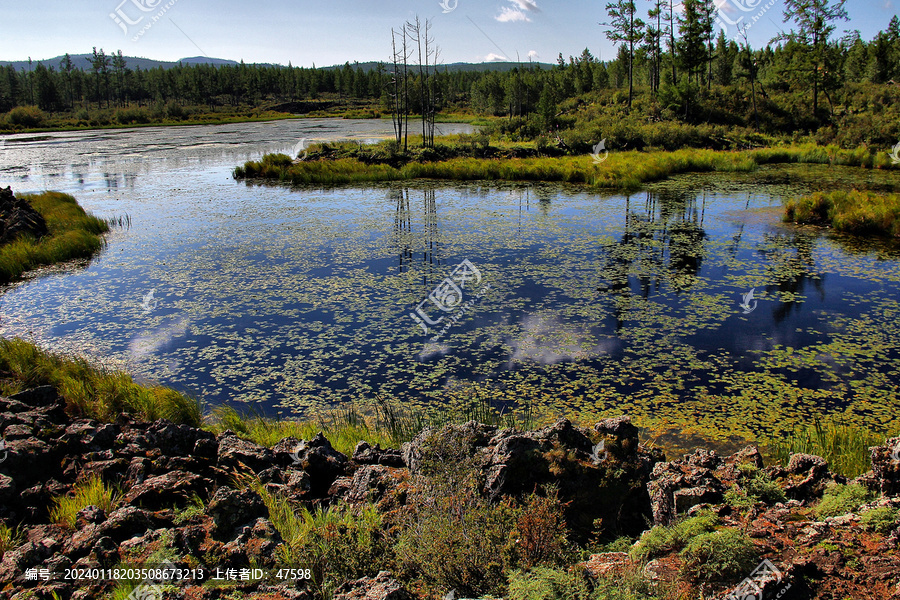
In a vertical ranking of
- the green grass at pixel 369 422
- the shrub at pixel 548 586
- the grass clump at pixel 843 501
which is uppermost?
the shrub at pixel 548 586

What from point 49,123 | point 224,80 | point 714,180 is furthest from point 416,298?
point 224,80

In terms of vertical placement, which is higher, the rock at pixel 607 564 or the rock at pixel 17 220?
the rock at pixel 17 220

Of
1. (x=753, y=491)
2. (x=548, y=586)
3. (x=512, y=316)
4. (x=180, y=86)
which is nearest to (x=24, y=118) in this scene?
(x=180, y=86)

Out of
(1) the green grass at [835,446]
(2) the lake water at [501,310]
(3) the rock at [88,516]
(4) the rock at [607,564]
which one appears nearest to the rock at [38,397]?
(2) the lake water at [501,310]

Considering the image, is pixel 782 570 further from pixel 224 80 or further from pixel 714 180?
pixel 224 80

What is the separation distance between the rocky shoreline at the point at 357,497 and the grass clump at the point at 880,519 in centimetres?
2

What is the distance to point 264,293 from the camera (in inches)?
319

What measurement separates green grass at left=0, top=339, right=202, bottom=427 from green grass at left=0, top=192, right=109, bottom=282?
512 centimetres

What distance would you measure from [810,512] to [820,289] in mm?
6360

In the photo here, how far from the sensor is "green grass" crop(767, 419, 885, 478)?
143 inches

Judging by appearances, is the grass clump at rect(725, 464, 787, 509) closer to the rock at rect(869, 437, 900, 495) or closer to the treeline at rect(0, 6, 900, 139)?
the rock at rect(869, 437, 900, 495)

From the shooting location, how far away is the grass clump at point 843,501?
2.77 metres

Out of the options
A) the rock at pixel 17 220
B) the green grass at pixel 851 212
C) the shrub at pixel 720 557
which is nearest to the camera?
the shrub at pixel 720 557

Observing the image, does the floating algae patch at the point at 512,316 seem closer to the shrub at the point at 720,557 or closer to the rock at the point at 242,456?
the rock at the point at 242,456
